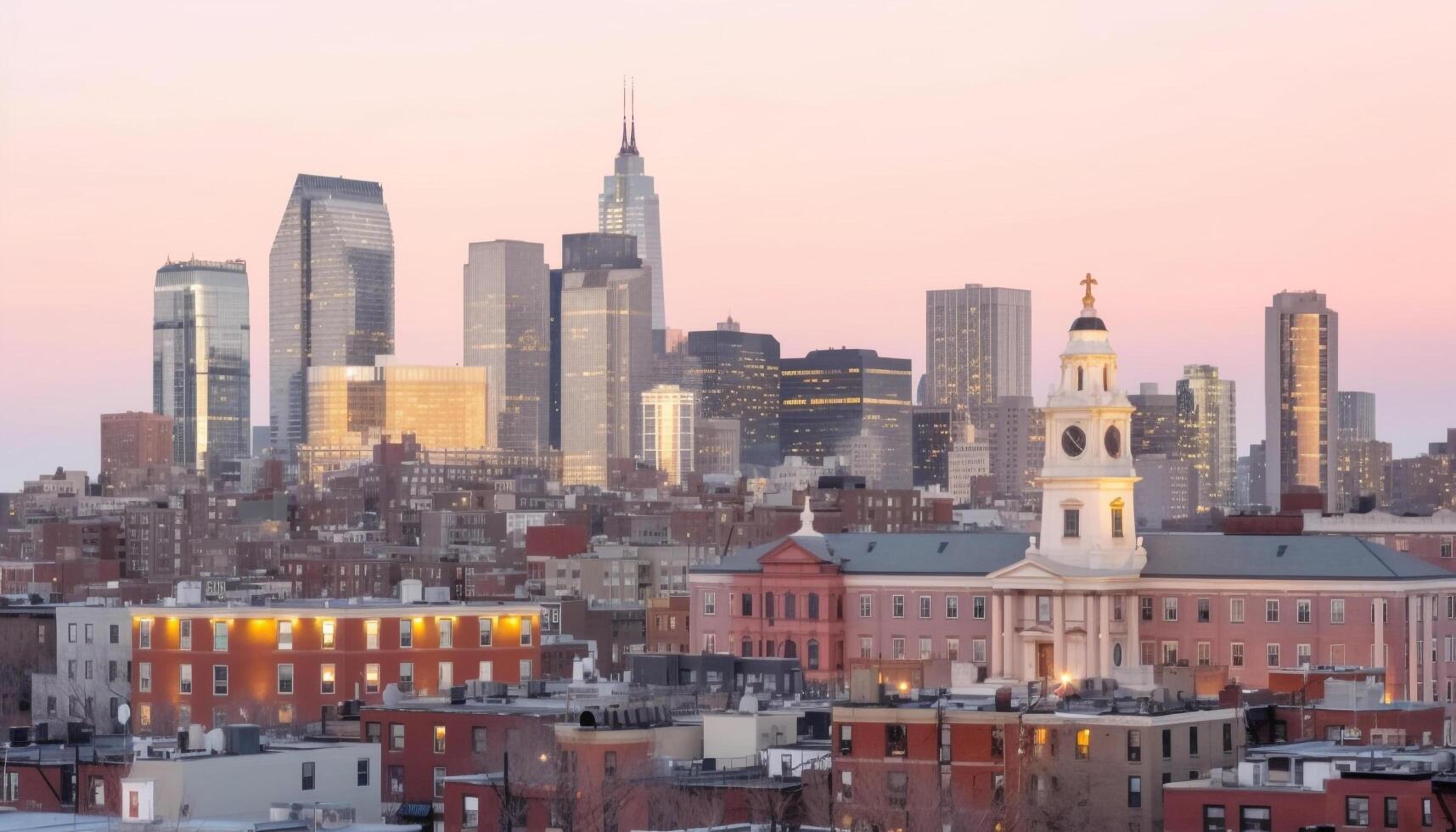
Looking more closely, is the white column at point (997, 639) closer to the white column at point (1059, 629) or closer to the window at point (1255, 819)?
the white column at point (1059, 629)

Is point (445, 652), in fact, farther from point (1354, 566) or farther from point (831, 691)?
point (1354, 566)

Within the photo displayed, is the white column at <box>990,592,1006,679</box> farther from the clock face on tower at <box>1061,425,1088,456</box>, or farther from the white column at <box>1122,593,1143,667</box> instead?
the clock face on tower at <box>1061,425,1088,456</box>

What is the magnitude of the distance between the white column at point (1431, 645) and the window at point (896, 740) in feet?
201

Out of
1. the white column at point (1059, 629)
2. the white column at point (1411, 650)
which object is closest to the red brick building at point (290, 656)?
the white column at point (1059, 629)

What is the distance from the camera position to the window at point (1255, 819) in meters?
86.1

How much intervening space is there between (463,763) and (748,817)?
16.9 metres

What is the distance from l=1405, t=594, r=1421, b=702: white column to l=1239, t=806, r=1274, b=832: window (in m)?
67.9

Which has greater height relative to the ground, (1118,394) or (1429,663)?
(1118,394)

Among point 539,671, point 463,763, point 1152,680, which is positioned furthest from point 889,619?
point 463,763

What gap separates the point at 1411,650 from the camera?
155 meters

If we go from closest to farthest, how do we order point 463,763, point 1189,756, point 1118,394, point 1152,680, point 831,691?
point 1189,756 < point 463,763 < point 1152,680 < point 831,691 < point 1118,394

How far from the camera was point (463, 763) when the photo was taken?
348 feet

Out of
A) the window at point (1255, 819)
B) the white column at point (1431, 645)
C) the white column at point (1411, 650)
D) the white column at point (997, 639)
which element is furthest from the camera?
the white column at point (997, 639)

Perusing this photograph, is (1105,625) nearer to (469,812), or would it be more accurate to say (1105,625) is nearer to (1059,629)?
(1059,629)
